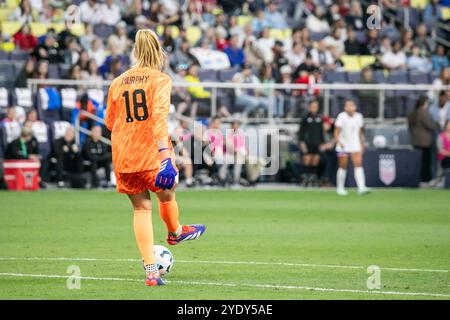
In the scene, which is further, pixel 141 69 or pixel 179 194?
pixel 179 194

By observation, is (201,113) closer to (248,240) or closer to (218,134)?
(218,134)

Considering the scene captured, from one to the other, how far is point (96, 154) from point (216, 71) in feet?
14.9

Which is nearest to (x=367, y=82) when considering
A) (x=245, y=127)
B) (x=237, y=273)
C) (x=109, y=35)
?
(x=245, y=127)

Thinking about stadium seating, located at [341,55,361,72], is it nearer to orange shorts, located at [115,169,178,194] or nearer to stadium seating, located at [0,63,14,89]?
stadium seating, located at [0,63,14,89]

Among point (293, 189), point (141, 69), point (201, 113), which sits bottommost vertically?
point (293, 189)

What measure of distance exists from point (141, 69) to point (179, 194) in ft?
46.7

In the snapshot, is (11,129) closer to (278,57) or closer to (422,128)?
(278,57)

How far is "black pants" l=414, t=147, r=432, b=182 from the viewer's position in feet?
96.5

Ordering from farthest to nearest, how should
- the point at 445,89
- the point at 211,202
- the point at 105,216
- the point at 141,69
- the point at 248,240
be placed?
the point at 445,89 → the point at 211,202 → the point at 105,216 → the point at 248,240 → the point at 141,69

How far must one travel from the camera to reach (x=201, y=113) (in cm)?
2898

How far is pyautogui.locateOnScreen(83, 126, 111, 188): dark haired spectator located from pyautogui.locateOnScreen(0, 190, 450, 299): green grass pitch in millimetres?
2364

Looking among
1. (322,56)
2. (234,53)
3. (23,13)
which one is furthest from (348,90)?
(23,13)

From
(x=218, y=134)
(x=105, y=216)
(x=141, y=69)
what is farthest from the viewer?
(x=218, y=134)

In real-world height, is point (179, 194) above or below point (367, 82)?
Answer: below
